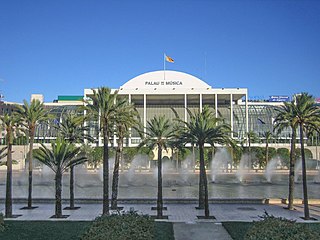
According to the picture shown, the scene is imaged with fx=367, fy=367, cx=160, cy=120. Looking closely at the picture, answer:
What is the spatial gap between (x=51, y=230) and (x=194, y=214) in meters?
10.2

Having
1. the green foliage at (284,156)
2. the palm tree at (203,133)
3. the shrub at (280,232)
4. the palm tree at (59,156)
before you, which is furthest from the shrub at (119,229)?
the green foliage at (284,156)

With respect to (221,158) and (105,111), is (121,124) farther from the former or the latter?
(221,158)

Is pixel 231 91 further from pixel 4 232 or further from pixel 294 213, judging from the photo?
pixel 4 232

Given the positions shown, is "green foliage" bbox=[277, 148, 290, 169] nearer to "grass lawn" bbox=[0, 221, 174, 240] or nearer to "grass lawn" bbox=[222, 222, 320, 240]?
"grass lawn" bbox=[222, 222, 320, 240]

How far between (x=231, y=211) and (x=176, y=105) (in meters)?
73.6

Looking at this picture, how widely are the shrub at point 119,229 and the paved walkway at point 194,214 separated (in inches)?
198

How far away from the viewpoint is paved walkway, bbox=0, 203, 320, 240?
20078 mm

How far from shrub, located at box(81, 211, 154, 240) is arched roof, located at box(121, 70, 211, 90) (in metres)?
80.6

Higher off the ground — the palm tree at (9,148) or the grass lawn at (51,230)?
the palm tree at (9,148)

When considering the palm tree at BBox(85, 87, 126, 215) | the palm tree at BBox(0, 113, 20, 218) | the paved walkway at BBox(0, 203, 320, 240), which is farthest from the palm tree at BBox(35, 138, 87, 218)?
the paved walkway at BBox(0, 203, 320, 240)

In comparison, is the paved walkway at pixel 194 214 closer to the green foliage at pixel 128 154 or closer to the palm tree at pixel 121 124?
the palm tree at pixel 121 124

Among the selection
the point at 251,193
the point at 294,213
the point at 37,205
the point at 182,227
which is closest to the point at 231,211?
the point at 294,213

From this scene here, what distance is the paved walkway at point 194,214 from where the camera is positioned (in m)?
20.1

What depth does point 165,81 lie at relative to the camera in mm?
95250
